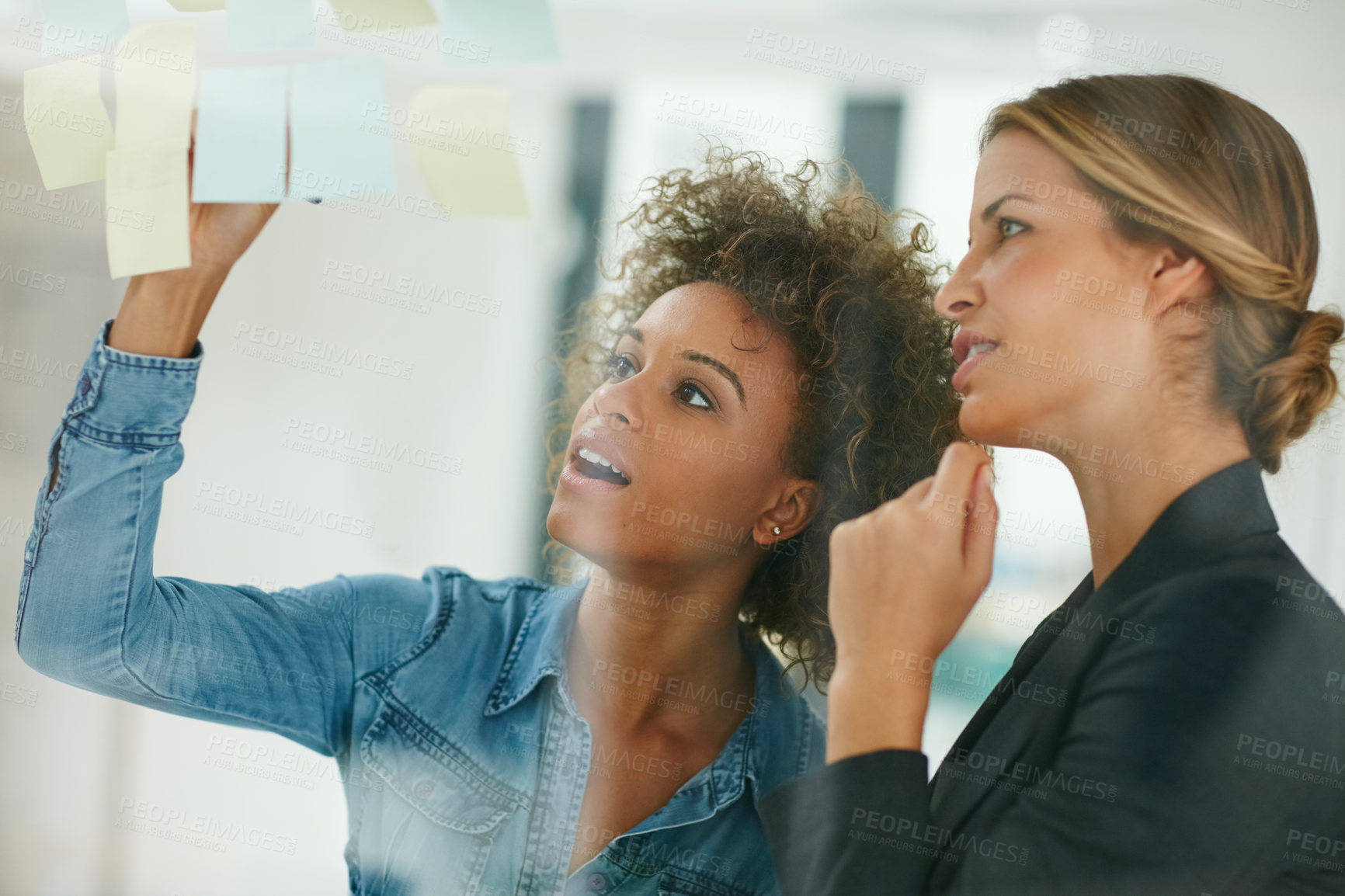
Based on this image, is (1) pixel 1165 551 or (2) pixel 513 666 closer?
(1) pixel 1165 551

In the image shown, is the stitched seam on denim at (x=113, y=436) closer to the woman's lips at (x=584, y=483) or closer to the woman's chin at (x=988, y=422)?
the woman's lips at (x=584, y=483)

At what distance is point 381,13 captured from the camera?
2.67 feet

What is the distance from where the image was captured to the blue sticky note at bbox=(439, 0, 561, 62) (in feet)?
2.62

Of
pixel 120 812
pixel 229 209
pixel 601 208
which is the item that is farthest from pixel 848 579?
pixel 120 812

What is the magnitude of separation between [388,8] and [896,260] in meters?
0.46

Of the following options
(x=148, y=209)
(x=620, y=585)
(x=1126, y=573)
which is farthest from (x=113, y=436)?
(x=1126, y=573)

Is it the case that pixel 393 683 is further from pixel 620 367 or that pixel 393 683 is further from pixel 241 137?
pixel 241 137

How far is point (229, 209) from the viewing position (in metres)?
0.76

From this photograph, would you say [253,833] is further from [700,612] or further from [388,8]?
[388,8]

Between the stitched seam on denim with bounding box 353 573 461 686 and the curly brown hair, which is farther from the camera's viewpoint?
the stitched seam on denim with bounding box 353 573 461 686

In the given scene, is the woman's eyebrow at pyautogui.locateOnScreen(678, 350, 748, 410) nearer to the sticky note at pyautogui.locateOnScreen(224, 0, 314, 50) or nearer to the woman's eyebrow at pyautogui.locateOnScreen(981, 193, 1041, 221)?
the woman's eyebrow at pyautogui.locateOnScreen(981, 193, 1041, 221)

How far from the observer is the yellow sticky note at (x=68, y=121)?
0.80 m

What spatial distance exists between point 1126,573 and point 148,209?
761mm

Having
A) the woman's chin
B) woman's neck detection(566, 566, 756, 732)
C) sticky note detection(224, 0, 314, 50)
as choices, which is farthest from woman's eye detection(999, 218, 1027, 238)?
sticky note detection(224, 0, 314, 50)
